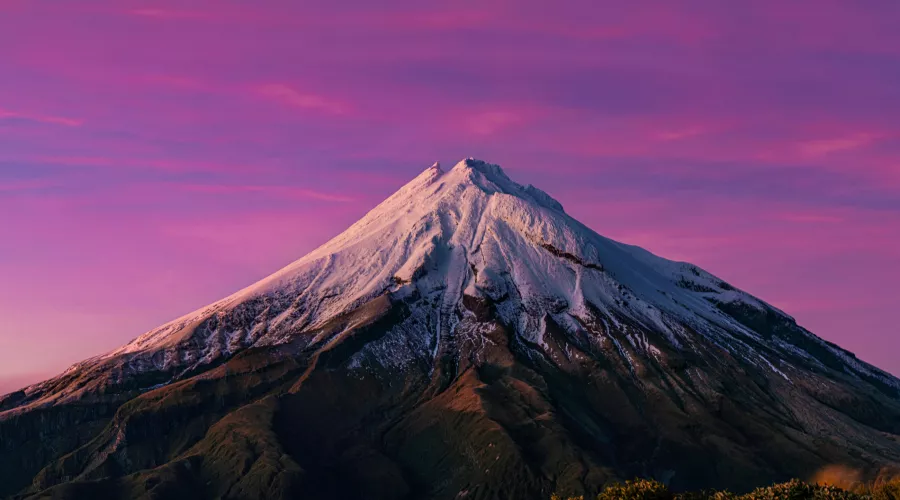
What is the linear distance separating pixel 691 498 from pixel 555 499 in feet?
56.6

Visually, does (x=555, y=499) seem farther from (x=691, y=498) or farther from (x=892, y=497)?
(x=892, y=497)

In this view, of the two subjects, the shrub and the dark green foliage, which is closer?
the dark green foliage

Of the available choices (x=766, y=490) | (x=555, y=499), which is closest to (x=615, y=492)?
(x=555, y=499)

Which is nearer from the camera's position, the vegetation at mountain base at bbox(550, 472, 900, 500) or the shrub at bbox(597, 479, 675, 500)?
the vegetation at mountain base at bbox(550, 472, 900, 500)

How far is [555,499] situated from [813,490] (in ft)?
99.8

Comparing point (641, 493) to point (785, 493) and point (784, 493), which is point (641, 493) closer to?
point (784, 493)

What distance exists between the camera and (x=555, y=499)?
140625 mm

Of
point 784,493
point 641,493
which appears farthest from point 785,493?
point 641,493

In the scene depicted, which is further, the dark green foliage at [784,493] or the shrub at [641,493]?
the shrub at [641,493]

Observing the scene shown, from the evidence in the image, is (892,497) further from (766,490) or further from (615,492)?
(615,492)

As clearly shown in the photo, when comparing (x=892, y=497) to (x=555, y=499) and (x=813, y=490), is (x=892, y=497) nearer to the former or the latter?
(x=813, y=490)

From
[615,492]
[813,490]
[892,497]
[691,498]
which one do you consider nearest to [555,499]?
[615,492]

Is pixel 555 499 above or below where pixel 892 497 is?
above

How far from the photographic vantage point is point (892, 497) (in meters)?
135
